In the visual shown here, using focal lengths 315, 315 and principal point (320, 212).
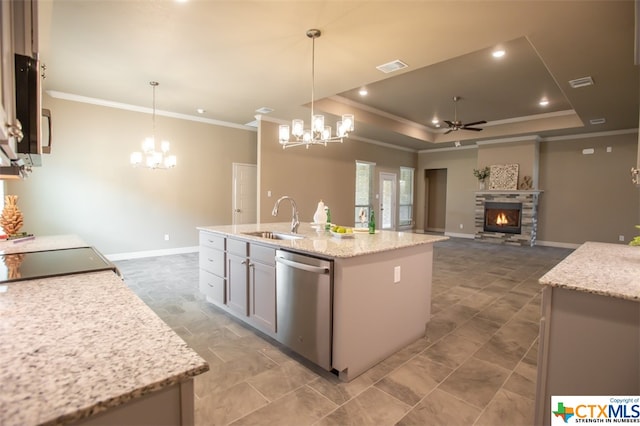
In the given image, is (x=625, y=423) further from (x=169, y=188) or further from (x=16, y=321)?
(x=169, y=188)

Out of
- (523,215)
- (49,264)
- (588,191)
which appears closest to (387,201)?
(523,215)

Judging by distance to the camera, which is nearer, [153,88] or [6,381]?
[6,381]

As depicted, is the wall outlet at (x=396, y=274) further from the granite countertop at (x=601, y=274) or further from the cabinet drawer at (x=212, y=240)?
the cabinet drawer at (x=212, y=240)

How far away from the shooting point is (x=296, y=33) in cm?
308

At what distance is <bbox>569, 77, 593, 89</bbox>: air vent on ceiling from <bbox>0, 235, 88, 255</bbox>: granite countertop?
18.6ft

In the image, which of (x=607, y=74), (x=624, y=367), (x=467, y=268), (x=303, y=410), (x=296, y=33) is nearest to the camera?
(x=624, y=367)

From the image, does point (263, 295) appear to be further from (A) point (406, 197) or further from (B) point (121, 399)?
(A) point (406, 197)

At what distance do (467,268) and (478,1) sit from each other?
411 centimetres

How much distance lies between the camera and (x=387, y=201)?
9.60m

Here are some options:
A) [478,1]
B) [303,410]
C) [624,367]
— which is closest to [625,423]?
[624,367]

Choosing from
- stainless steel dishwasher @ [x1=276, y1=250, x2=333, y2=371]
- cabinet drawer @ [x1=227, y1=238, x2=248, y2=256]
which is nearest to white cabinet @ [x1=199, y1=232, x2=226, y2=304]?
cabinet drawer @ [x1=227, y1=238, x2=248, y2=256]

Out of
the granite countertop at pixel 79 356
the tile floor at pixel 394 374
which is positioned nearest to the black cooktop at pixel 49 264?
the granite countertop at pixel 79 356

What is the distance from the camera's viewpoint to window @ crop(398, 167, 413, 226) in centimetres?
1034

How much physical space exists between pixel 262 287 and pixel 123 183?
4373mm
